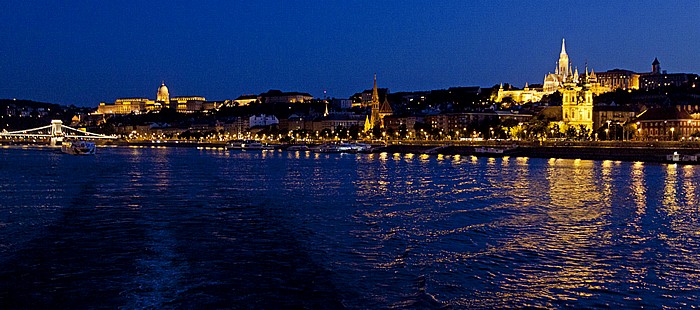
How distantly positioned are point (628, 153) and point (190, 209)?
117ft

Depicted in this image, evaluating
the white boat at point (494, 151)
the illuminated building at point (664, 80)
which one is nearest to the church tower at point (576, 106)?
the white boat at point (494, 151)

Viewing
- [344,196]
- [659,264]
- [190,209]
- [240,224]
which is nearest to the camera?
[659,264]

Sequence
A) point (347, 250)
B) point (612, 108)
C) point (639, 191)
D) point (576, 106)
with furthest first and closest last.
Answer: point (612, 108)
point (576, 106)
point (639, 191)
point (347, 250)

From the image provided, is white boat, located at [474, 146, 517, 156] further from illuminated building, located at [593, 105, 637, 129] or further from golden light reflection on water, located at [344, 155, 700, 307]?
golden light reflection on water, located at [344, 155, 700, 307]

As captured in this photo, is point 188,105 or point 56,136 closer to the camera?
point 56,136

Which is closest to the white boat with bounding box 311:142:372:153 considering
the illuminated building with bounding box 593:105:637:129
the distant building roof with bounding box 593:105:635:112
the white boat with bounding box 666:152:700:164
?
the illuminated building with bounding box 593:105:637:129

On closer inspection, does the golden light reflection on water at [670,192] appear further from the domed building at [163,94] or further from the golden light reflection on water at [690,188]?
the domed building at [163,94]

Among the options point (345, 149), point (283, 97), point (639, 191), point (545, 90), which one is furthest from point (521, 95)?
point (639, 191)

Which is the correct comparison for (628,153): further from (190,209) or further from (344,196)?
(190,209)

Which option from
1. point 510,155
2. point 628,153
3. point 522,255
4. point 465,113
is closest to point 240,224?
point 522,255

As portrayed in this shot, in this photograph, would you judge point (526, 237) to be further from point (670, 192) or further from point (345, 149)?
point (345, 149)

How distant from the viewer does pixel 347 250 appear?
10.6 metres

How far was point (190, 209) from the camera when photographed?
1570 cm

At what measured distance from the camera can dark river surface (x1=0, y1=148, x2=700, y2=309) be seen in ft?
26.3
